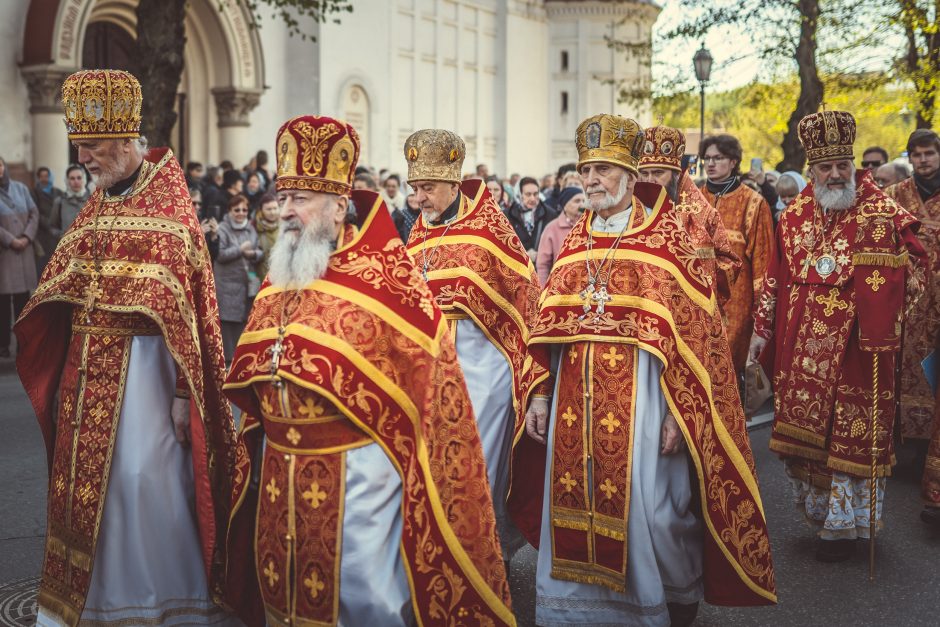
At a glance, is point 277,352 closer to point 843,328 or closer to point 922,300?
point 843,328

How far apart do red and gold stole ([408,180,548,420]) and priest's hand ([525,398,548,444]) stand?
0.53 metres

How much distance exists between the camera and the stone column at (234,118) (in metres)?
23.5

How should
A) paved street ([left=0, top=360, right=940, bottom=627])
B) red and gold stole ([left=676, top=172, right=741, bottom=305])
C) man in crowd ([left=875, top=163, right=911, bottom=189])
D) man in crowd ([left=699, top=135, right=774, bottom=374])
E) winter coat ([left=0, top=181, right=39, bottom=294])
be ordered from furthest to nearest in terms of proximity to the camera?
winter coat ([left=0, top=181, right=39, bottom=294]) → man in crowd ([left=875, top=163, right=911, bottom=189]) → man in crowd ([left=699, top=135, right=774, bottom=374]) → red and gold stole ([left=676, top=172, right=741, bottom=305]) → paved street ([left=0, top=360, right=940, bottom=627])

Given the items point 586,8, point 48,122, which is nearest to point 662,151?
point 48,122

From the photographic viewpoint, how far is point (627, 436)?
5.21 m

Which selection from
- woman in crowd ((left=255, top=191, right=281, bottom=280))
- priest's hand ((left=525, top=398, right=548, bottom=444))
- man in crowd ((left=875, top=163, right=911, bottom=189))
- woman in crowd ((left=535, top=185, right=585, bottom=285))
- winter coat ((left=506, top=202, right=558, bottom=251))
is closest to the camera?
priest's hand ((left=525, top=398, right=548, bottom=444))

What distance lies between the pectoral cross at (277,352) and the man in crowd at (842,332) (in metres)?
3.63

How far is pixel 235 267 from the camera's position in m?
11.7

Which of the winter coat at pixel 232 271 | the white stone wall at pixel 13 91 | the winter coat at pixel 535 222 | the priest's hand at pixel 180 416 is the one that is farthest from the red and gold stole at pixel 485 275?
the white stone wall at pixel 13 91

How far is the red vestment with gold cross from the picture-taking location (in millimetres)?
6398

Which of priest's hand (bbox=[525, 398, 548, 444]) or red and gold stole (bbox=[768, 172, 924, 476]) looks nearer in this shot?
priest's hand (bbox=[525, 398, 548, 444])

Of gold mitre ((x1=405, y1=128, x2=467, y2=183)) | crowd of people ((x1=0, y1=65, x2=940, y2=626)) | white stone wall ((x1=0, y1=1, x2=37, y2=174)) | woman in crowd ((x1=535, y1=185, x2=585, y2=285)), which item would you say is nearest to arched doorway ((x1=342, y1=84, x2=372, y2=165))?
white stone wall ((x1=0, y1=1, x2=37, y2=174))

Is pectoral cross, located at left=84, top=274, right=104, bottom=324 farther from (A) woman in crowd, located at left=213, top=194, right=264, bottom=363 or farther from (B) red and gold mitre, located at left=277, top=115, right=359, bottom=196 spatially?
(A) woman in crowd, located at left=213, top=194, right=264, bottom=363

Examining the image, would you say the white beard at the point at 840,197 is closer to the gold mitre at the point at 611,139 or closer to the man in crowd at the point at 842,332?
the man in crowd at the point at 842,332
